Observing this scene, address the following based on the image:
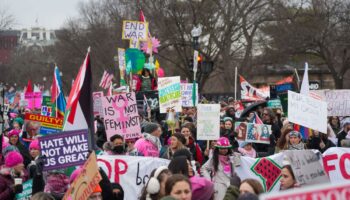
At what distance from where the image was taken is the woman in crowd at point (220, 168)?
28.8 feet

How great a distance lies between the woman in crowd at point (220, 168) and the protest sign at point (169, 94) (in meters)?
7.10

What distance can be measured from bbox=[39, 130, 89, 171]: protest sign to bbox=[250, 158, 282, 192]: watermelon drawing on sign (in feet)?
7.62

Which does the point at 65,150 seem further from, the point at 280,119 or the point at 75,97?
the point at 280,119

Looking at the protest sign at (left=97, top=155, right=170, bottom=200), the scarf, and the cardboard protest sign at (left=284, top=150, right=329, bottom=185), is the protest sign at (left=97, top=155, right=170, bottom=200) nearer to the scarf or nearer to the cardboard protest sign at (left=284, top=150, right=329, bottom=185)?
the scarf

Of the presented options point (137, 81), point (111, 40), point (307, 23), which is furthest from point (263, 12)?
point (137, 81)

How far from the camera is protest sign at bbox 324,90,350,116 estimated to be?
15.6 m

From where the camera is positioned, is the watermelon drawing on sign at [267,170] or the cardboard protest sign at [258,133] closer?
the watermelon drawing on sign at [267,170]

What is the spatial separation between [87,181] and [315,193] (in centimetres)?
307

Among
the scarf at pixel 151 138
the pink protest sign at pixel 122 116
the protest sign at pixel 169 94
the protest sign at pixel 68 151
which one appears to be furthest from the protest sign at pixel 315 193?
the protest sign at pixel 169 94

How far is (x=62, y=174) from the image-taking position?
26.9ft

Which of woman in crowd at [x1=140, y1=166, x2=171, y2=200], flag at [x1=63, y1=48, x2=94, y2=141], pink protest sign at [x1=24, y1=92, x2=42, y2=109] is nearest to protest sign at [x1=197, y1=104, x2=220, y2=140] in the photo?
flag at [x1=63, y1=48, x2=94, y2=141]

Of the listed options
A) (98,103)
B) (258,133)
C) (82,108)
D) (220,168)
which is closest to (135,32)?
(98,103)

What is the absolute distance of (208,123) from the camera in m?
13.3

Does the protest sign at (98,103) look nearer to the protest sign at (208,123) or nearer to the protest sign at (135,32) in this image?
the protest sign at (135,32)
